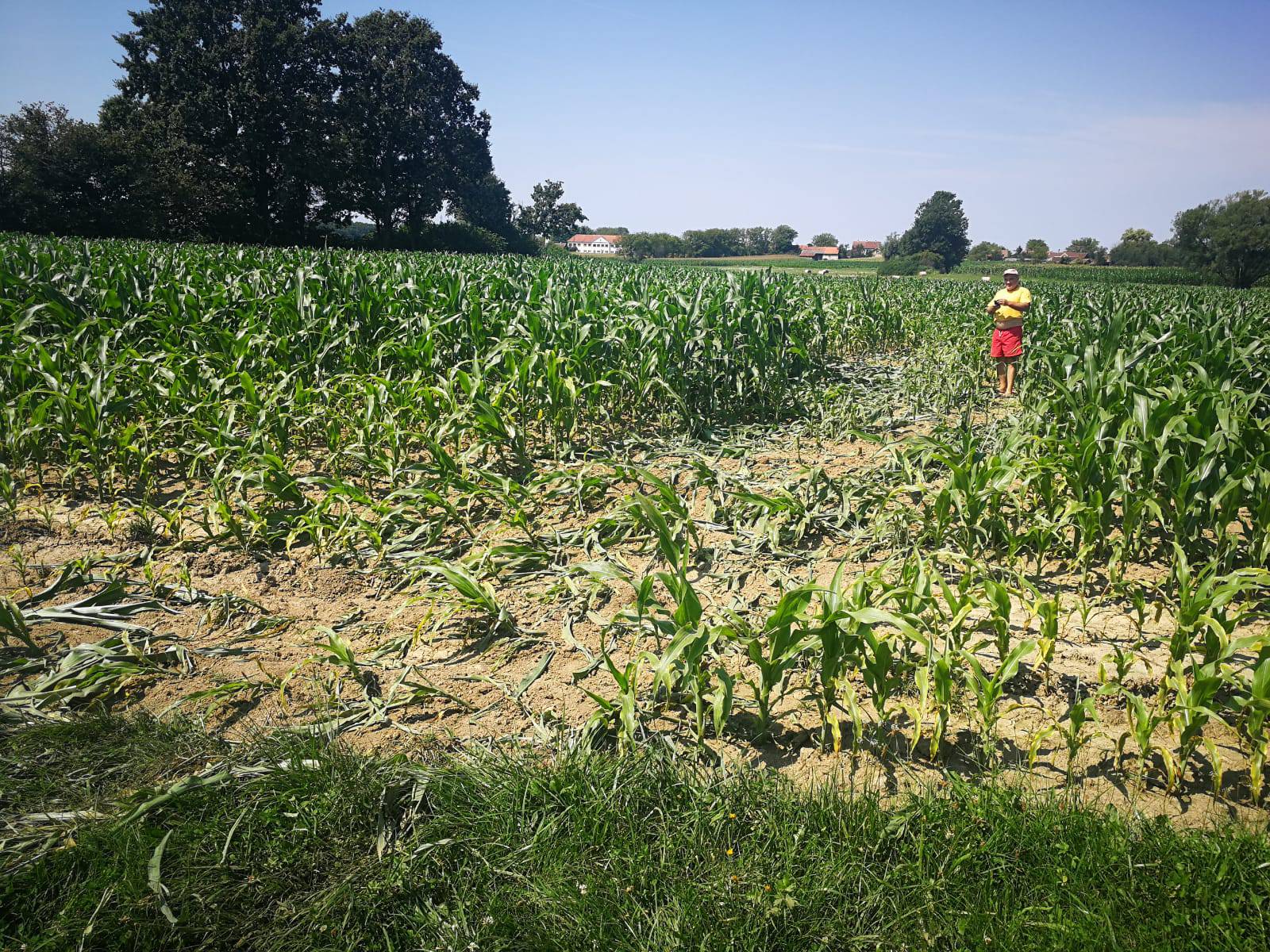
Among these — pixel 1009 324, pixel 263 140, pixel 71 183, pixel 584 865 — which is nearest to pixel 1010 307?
pixel 1009 324

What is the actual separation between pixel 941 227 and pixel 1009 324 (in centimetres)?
10289

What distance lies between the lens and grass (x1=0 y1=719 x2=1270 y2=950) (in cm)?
166

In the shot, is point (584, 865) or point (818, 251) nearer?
point (584, 865)

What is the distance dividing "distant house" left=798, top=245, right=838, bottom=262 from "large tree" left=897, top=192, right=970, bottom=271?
17.1 metres

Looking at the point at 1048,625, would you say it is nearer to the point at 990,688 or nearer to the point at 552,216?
the point at 990,688

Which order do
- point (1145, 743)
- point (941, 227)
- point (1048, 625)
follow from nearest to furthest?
point (1145, 743), point (1048, 625), point (941, 227)

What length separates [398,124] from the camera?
49.2 metres

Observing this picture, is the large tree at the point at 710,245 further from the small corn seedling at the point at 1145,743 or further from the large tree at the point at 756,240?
the small corn seedling at the point at 1145,743

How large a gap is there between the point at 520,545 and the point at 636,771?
6.34ft

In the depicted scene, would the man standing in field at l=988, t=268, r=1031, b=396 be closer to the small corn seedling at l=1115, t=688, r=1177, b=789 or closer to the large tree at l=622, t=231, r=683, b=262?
the small corn seedling at l=1115, t=688, r=1177, b=789

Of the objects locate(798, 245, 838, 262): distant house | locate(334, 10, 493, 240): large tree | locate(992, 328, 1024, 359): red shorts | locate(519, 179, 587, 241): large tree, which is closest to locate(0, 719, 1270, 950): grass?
locate(992, 328, 1024, 359): red shorts

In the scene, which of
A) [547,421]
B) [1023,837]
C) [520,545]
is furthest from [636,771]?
[547,421]

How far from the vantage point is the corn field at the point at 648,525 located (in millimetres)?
2475

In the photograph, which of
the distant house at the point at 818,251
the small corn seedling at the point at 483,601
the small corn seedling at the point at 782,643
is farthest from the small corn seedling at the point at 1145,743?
the distant house at the point at 818,251
